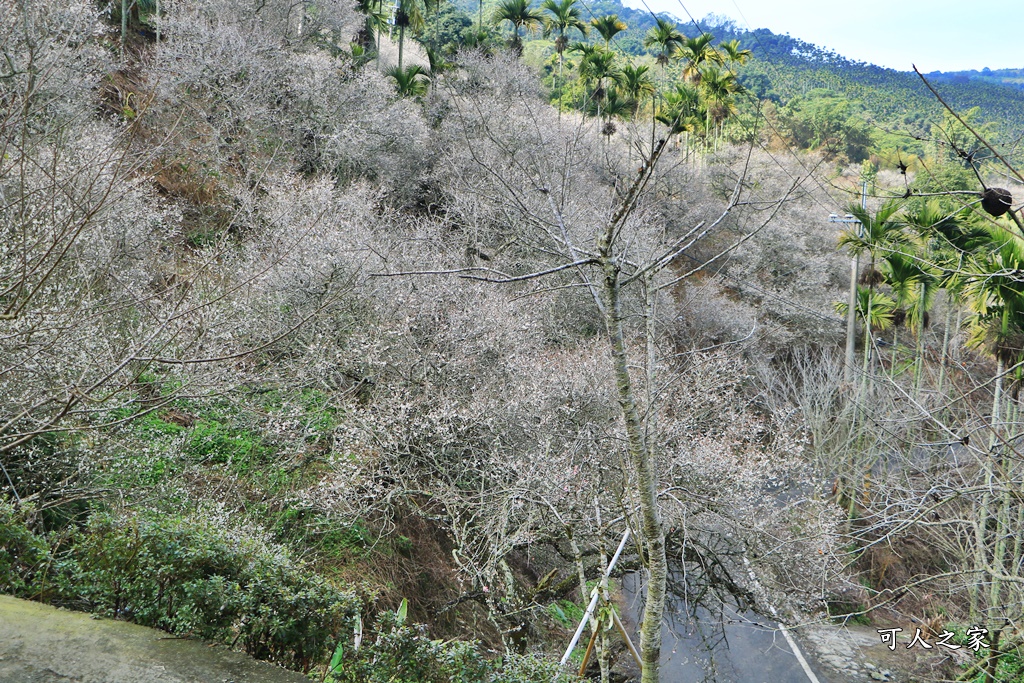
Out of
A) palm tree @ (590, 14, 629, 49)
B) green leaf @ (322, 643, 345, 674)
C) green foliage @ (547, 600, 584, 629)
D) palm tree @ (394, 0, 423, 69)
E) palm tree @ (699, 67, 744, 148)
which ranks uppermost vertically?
palm tree @ (590, 14, 629, 49)

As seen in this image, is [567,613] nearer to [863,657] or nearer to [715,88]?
[863,657]

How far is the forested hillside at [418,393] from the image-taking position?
4.46 m

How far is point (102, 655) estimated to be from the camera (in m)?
3.90

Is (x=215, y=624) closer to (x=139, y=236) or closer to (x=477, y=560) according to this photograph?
(x=477, y=560)

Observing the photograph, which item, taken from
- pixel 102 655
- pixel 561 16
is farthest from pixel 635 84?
pixel 102 655

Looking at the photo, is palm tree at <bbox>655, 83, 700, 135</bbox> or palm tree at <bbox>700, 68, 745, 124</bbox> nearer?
palm tree at <bbox>655, 83, 700, 135</bbox>

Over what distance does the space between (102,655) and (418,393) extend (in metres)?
6.53

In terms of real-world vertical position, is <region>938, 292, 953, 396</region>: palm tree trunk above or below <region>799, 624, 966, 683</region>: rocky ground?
above

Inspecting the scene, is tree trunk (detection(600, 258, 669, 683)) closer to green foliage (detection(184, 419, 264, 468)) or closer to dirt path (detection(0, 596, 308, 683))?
dirt path (detection(0, 596, 308, 683))

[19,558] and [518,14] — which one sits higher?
[518,14]

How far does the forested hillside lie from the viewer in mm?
4457

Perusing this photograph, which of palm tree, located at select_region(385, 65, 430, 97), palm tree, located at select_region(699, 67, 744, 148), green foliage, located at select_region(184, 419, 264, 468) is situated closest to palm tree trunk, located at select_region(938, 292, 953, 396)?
green foliage, located at select_region(184, 419, 264, 468)

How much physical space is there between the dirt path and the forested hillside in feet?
0.74

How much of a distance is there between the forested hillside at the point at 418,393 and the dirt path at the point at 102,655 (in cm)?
23
